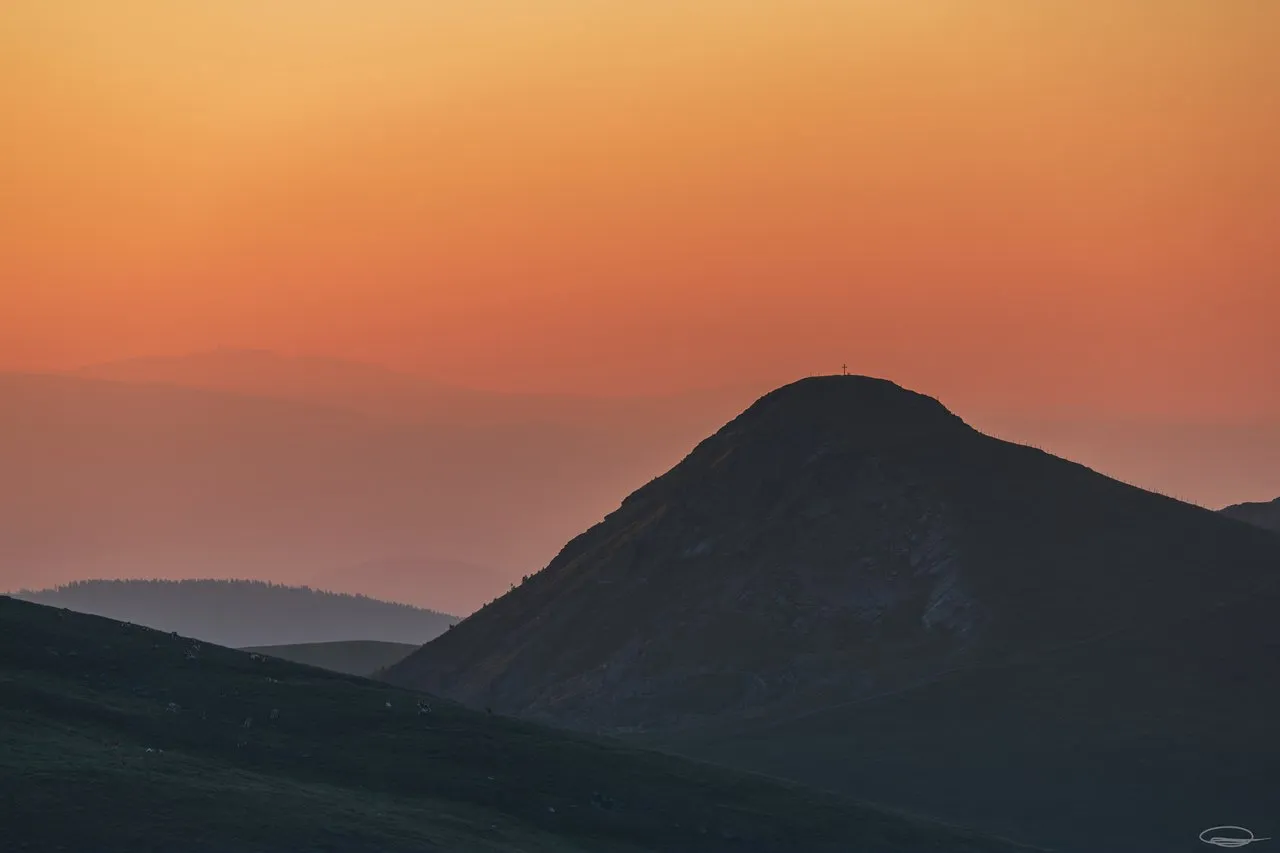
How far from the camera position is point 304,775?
117375mm

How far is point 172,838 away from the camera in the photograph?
95.9m

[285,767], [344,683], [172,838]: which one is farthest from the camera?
[344,683]

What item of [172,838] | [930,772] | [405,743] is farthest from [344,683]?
[930,772]

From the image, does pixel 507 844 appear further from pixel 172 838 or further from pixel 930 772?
pixel 930 772

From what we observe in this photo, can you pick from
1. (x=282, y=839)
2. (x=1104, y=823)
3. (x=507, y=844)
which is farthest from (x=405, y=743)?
(x=1104, y=823)

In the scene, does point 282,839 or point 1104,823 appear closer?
point 282,839

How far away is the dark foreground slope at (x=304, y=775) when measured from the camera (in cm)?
9894

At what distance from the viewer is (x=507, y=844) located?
111 meters

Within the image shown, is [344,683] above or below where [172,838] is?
above

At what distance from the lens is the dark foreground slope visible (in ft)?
325

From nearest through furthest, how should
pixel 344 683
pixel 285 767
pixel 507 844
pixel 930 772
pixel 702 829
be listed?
Answer: pixel 507 844, pixel 285 767, pixel 702 829, pixel 344 683, pixel 930 772

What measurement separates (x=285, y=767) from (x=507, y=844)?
15.9 meters

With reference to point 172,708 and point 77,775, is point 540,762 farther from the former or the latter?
point 77,775

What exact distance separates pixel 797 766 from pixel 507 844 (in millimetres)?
80166
